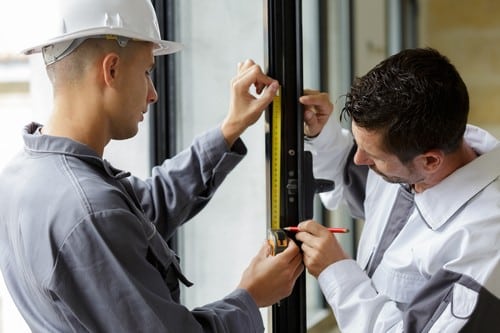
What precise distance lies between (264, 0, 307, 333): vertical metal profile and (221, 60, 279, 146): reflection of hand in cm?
3

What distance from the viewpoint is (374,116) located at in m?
1.35

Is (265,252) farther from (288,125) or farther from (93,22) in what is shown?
(93,22)

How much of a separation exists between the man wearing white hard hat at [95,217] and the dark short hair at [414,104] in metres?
0.27

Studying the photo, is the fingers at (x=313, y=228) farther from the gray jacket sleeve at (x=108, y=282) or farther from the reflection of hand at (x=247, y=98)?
the gray jacket sleeve at (x=108, y=282)

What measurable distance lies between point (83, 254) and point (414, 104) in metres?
0.69

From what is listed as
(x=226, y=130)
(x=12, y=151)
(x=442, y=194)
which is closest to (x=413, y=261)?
(x=442, y=194)

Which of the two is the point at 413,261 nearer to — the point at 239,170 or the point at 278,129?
the point at 278,129

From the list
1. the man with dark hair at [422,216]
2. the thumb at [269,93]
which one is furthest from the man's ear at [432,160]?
the thumb at [269,93]

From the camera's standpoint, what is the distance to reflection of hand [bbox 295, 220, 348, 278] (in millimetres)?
1456

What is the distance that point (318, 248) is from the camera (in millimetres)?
1455

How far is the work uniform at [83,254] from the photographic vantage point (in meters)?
1.13

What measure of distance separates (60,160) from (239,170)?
115cm

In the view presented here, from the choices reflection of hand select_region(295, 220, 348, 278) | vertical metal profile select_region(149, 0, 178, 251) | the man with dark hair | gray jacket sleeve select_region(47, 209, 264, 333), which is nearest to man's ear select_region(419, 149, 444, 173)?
the man with dark hair

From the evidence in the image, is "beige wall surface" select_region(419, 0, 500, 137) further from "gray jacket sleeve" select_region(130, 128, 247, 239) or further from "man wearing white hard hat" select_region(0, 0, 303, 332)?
"man wearing white hard hat" select_region(0, 0, 303, 332)
